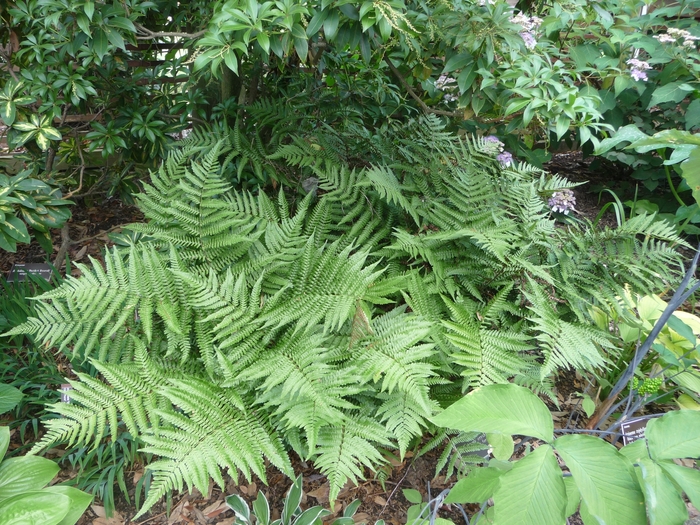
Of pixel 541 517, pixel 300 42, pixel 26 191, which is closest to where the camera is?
pixel 541 517

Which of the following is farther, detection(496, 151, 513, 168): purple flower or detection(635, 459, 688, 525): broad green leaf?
detection(496, 151, 513, 168): purple flower

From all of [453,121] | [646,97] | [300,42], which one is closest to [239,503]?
[300,42]

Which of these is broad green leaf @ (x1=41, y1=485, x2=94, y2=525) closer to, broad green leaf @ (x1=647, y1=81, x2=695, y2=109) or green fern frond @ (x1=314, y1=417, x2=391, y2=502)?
green fern frond @ (x1=314, y1=417, x2=391, y2=502)

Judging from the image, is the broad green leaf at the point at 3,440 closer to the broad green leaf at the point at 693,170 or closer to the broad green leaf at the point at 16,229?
the broad green leaf at the point at 16,229

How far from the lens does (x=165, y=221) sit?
177 cm

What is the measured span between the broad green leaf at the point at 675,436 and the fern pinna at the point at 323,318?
0.62 metres

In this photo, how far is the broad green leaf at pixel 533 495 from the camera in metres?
0.60

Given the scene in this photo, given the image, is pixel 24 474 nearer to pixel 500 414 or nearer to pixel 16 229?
pixel 16 229

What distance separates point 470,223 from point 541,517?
130 cm

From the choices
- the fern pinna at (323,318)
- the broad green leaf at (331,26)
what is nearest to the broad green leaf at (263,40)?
the broad green leaf at (331,26)

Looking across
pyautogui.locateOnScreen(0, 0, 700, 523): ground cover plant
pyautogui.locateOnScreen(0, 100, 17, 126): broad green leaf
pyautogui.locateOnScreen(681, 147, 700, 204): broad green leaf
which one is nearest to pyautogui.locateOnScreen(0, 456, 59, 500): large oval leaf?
pyautogui.locateOnScreen(0, 0, 700, 523): ground cover plant

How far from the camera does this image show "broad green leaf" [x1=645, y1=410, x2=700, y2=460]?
64cm

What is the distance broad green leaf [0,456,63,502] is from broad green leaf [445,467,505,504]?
134 centimetres

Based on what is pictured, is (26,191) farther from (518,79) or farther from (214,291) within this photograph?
(518,79)
